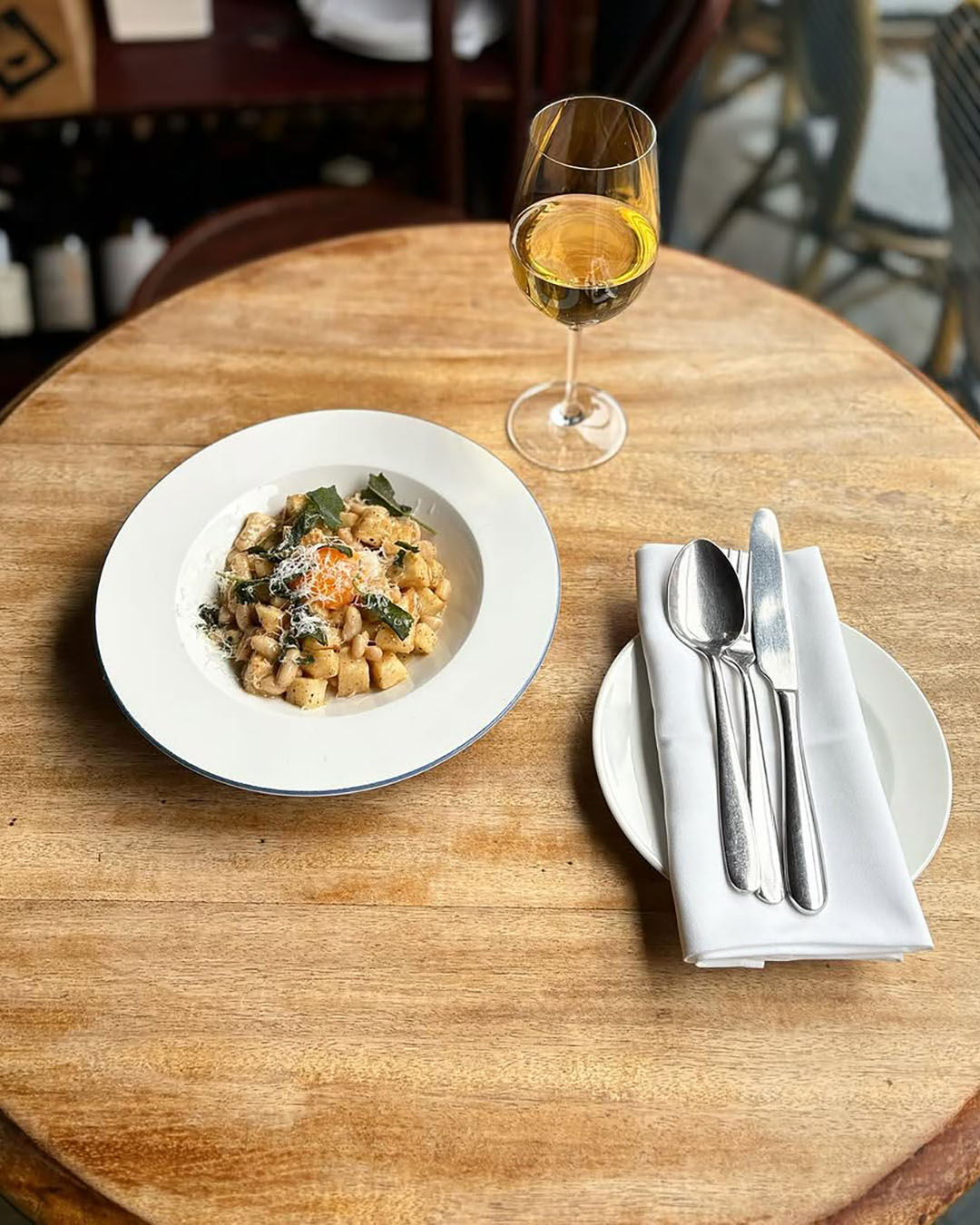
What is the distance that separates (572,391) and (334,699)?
394mm

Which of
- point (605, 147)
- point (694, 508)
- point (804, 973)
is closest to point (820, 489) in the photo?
point (694, 508)

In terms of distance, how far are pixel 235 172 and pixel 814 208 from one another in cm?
138

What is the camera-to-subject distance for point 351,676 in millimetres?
917

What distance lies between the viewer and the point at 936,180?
2953 millimetres

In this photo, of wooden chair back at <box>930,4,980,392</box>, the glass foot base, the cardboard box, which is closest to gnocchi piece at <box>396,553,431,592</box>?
the glass foot base

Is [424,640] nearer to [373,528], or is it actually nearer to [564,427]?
[373,528]

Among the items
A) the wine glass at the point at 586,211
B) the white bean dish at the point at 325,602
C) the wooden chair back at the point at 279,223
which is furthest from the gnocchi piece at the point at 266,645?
the wooden chair back at the point at 279,223

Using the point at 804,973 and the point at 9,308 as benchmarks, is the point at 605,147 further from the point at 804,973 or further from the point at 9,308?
the point at 9,308

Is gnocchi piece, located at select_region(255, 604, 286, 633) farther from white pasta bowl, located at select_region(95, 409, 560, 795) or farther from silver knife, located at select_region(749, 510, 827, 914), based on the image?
silver knife, located at select_region(749, 510, 827, 914)

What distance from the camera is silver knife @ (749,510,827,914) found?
2.57ft

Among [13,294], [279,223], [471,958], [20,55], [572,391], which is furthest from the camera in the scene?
[13,294]

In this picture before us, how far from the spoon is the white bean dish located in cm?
20

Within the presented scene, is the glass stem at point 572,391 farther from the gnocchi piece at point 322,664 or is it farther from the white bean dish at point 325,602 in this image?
the gnocchi piece at point 322,664

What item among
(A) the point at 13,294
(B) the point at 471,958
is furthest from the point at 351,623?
(A) the point at 13,294
